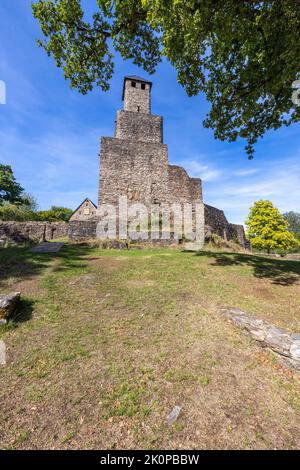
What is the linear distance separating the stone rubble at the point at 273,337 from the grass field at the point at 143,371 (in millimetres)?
156

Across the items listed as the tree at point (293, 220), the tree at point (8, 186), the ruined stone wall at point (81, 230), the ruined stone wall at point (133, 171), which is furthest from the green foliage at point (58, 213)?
the tree at point (293, 220)

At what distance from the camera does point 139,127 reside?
20734 millimetres

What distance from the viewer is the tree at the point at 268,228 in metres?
26.1

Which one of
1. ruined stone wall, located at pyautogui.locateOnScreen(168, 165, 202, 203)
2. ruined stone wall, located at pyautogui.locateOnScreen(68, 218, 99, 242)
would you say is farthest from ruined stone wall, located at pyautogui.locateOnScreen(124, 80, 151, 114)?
ruined stone wall, located at pyautogui.locateOnScreen(68, 218, 99, 242)

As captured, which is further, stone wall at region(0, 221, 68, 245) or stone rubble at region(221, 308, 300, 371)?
stone wall at region(0, 221, 68, 245)

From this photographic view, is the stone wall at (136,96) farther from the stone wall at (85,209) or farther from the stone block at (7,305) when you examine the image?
the stone block at (7,305)

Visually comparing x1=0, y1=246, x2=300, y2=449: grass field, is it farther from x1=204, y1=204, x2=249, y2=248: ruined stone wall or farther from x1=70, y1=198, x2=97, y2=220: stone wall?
x1=70, y1=198, x2=97, y2=220: stone wall

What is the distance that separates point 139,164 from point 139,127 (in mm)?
4232

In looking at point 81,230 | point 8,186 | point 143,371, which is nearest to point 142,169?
point 81,230

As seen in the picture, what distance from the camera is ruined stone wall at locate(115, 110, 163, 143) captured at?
20.3 metres

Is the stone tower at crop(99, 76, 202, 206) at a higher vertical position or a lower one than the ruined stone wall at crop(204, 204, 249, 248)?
higher

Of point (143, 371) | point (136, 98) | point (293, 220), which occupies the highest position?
point (136, 98)

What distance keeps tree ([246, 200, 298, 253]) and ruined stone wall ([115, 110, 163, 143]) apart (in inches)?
653

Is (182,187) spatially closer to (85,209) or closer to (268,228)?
(268,228)
